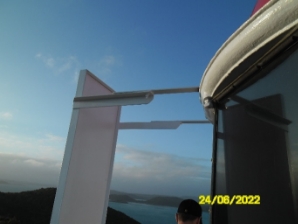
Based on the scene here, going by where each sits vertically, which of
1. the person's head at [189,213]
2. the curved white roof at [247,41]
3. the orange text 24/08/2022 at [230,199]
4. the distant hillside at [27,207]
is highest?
the curved white roof at [247,41]

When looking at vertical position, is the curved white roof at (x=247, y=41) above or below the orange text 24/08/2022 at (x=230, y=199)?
above

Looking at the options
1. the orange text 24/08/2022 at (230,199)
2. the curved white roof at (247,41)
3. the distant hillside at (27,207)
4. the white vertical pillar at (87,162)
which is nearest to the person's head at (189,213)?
the orange text 24/08/2022 at (230,199)

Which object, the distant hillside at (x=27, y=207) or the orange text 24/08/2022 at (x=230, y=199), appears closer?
the orange text 24/08/2022 at (x=230, y=199)

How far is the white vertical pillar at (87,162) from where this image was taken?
2.68 m

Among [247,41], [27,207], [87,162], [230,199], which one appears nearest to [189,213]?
[230,199]

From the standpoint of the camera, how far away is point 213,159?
184 cm

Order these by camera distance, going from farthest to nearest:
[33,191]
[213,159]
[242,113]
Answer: [33,191] → [213,159] → [242,113]

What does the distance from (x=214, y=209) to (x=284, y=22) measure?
3.99ft

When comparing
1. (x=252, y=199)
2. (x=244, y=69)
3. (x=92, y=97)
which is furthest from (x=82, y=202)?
(x=244, y=69)

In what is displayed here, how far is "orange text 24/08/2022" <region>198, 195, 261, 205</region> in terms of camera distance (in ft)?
4.56

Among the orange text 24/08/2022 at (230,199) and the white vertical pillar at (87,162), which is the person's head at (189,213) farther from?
the white vertical pillar at (87,162)

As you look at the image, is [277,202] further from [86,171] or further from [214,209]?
[86,171]

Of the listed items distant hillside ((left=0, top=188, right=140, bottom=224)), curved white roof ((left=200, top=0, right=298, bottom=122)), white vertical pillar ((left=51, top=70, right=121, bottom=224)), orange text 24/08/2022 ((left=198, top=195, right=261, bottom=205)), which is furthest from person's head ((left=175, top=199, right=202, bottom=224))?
distant hillside ((left=0, top=188, right=140, bottom=224))

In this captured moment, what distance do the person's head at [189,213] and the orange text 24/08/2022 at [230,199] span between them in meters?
0.14
